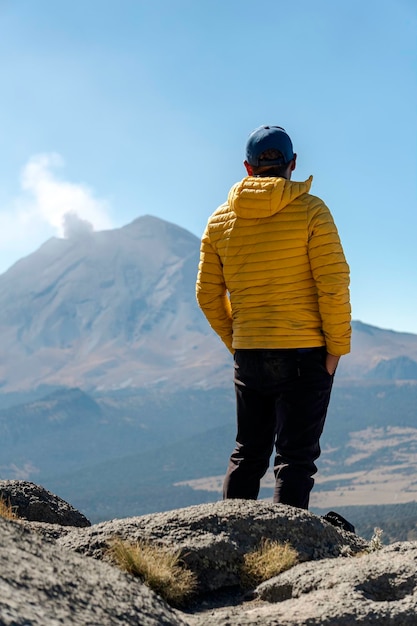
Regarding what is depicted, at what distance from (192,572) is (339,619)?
1.14 m

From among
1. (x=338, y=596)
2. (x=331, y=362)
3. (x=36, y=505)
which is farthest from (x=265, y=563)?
(x=36, y=505)

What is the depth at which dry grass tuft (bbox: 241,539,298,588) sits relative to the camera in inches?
196

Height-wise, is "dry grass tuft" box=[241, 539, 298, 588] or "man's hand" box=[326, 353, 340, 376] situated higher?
"man's hand" box=[326, 353, 340, 376]

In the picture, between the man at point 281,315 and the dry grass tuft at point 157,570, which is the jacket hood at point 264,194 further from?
the dry grass tuft at point 157,570

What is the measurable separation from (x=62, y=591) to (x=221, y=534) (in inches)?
84.3

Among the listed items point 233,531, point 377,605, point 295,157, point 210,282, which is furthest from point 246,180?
point 377,605

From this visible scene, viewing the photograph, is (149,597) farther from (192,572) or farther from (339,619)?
(192,572)

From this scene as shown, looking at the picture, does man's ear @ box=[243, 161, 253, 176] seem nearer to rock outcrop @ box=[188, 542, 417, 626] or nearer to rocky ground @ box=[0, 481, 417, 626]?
rocky ground @ box=[0, 481, 417, 626]

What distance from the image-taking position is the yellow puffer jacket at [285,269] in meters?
6.47

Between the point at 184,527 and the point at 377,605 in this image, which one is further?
the point at 184,527

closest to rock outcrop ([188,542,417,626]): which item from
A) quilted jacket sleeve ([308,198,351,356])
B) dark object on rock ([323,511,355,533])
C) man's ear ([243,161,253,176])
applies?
dark object on rock ([323,511,355,533])

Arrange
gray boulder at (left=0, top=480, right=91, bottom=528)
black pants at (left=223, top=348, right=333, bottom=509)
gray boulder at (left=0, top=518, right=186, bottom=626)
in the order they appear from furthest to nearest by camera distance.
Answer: gray boulder at (left=0, top=480, right=91, bottom=528)
black pants at (left=223, top=348, right=333, bottom=509)
gray boulder at (left=0, top=518, right=186, bottom=626)

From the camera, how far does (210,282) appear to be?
733cm

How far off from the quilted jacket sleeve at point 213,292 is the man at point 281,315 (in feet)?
0.95
